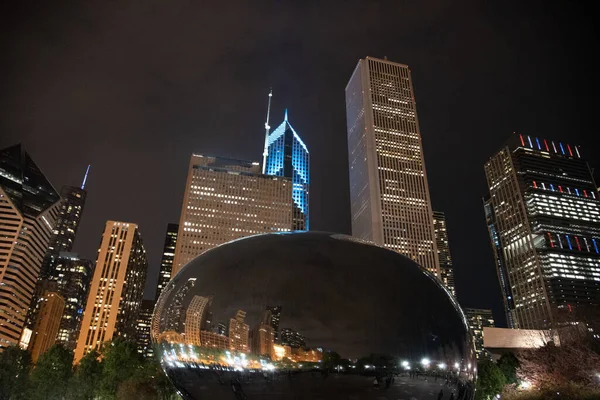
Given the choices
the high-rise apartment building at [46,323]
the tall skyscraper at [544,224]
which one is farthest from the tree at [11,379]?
the tall skyscraper at [544,224]

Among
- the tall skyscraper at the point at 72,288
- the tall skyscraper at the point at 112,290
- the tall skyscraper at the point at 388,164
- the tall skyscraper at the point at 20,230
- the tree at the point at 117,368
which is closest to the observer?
the tree at the point at 117,368

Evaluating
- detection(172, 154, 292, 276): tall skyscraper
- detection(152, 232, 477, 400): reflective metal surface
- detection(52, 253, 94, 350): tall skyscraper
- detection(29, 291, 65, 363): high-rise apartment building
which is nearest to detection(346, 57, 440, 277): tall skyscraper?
detection(172, 154, 292, 276): tall skyscraper

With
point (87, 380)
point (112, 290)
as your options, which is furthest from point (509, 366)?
point (112, 290)

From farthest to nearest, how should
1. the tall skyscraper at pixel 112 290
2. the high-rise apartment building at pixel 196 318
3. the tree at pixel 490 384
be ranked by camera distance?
1. the tall skyscraper at pixel 112 290
2. the tree at pixel 490 384
3. the high-rise apartment building at pixel 196 318

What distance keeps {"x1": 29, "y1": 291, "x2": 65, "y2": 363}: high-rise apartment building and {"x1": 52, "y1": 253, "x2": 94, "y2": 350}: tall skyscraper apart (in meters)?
17.6

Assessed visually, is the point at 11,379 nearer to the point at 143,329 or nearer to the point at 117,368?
the point at 117,368

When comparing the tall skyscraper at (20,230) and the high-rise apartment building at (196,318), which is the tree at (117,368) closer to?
the high-rise apartment building at (196,318)

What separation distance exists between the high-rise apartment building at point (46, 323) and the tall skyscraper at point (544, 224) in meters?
172

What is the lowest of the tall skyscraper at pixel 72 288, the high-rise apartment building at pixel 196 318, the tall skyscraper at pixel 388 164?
the high-rise apartment building at pixel 196 318

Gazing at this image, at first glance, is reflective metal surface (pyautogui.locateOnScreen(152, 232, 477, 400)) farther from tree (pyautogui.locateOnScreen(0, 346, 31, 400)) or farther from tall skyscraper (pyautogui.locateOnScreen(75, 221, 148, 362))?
tall skyscraper (pyautogui.locateOnScreen(75, 221, 148, 362))

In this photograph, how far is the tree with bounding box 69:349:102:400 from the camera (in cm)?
3988

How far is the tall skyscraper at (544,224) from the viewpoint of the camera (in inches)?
5856

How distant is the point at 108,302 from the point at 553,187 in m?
175

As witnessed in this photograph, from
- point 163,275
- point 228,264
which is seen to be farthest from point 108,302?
point 228,264
